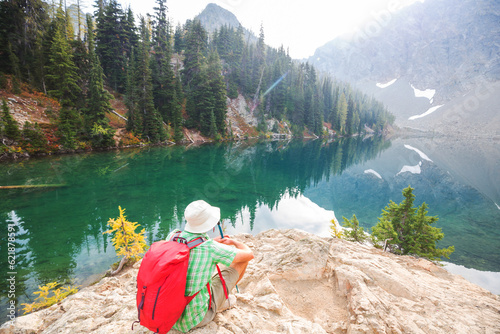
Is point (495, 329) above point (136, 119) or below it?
below

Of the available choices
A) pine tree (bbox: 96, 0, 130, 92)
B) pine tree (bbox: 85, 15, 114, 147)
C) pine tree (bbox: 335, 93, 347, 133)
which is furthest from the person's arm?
pine tree (bbox: 335, 93, 347, 133)

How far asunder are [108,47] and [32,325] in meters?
52.0

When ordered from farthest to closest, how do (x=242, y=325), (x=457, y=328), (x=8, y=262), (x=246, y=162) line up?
(x=246, y=162)
(x=8, y=262)
(x=457, y=328)
(x=242, y=325)

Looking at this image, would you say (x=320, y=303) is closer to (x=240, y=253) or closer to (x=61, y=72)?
(x=240, y=253)

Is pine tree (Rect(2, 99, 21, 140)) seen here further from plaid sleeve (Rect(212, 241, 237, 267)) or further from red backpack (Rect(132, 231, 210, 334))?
plaid sleeve (Rect(212, 241, 237, 267))

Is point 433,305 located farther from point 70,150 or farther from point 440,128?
point 440,128

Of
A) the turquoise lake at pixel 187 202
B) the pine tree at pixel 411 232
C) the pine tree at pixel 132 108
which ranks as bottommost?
the turquoise lake at pixel 187 202

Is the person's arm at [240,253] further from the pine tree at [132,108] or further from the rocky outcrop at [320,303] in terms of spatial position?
the pine tree at [132,108]

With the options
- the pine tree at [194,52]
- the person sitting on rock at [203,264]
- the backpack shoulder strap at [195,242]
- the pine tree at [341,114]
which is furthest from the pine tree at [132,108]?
the pine tree at [341,114]

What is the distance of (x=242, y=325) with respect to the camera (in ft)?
10.3

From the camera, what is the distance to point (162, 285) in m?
2.23

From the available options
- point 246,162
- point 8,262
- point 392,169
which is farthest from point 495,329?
point 392,169

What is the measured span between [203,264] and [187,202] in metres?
12.0

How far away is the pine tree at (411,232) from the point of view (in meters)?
7.86
